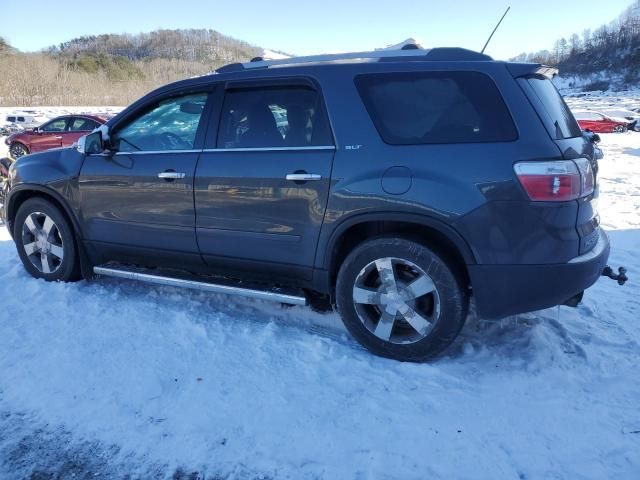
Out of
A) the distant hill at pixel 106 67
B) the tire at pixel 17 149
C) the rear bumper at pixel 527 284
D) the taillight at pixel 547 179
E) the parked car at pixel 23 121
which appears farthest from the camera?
the distant hill at pixel 106 67

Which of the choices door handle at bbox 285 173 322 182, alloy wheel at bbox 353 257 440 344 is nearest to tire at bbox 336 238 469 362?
alloy wheel at bbox 353 257 440 344

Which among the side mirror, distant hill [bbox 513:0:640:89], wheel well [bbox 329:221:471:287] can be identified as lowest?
wheel well [bbox 329:221:471:287]

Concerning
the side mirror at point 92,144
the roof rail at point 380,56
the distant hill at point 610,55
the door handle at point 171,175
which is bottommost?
the door handle at point 171,175

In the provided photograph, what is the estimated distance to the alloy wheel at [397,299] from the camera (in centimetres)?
299

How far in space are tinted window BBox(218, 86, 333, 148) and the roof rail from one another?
207mm

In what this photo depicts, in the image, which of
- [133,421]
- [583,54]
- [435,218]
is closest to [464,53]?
[435,218]

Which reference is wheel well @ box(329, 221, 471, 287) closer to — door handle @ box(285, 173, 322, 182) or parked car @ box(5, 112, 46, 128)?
door handle @ box(285, 173, 322, 182)

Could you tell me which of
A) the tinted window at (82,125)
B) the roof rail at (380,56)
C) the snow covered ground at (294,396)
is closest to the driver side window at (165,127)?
the roof rail at (380,56)

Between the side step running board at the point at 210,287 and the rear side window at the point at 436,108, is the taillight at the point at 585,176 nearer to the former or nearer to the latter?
the rear side window at the point at 436,108

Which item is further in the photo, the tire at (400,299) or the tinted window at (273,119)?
the tinted window at (273,119)

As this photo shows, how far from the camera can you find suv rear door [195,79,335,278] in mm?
3182

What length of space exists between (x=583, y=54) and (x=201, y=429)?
416ft

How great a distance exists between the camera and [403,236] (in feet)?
9.95

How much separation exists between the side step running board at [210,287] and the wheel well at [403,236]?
0.33 meters
